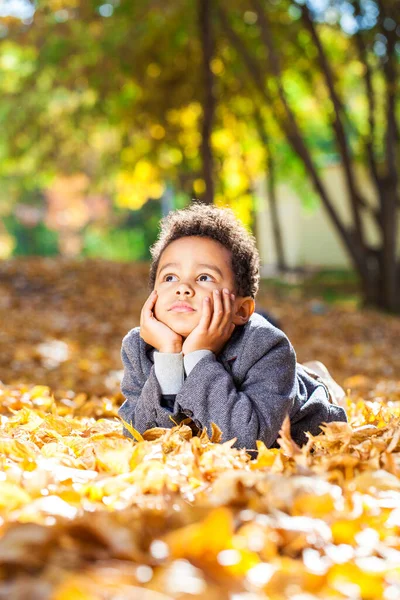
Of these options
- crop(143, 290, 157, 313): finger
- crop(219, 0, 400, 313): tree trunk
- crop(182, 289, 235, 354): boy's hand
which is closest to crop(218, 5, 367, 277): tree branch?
crop(219, 0, 400, 313): tree trunk

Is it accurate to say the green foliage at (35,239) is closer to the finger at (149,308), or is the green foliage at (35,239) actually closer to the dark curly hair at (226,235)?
the dark curly hair at (226,235)

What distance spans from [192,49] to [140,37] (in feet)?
8.73

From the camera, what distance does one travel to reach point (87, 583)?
1265mm

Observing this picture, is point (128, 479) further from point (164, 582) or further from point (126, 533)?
point (164, 582)

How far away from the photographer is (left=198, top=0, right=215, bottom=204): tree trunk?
33.2 ft

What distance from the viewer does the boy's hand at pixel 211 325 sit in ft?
8.40

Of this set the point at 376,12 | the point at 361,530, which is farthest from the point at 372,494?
the point at 376,12

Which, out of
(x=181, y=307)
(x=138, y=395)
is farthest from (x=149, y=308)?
(x=138, y=395)

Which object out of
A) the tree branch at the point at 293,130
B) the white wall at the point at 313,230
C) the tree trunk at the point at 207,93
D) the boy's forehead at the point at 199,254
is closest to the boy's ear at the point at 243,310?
the boy's forehead at the point at 199,254

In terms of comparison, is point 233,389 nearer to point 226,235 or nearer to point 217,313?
point 217,313

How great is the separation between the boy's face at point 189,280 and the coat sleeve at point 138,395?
0.61 ft

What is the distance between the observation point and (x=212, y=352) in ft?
Answer: 8.48

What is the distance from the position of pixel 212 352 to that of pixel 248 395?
0.21 meters

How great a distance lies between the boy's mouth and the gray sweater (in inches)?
6.4
